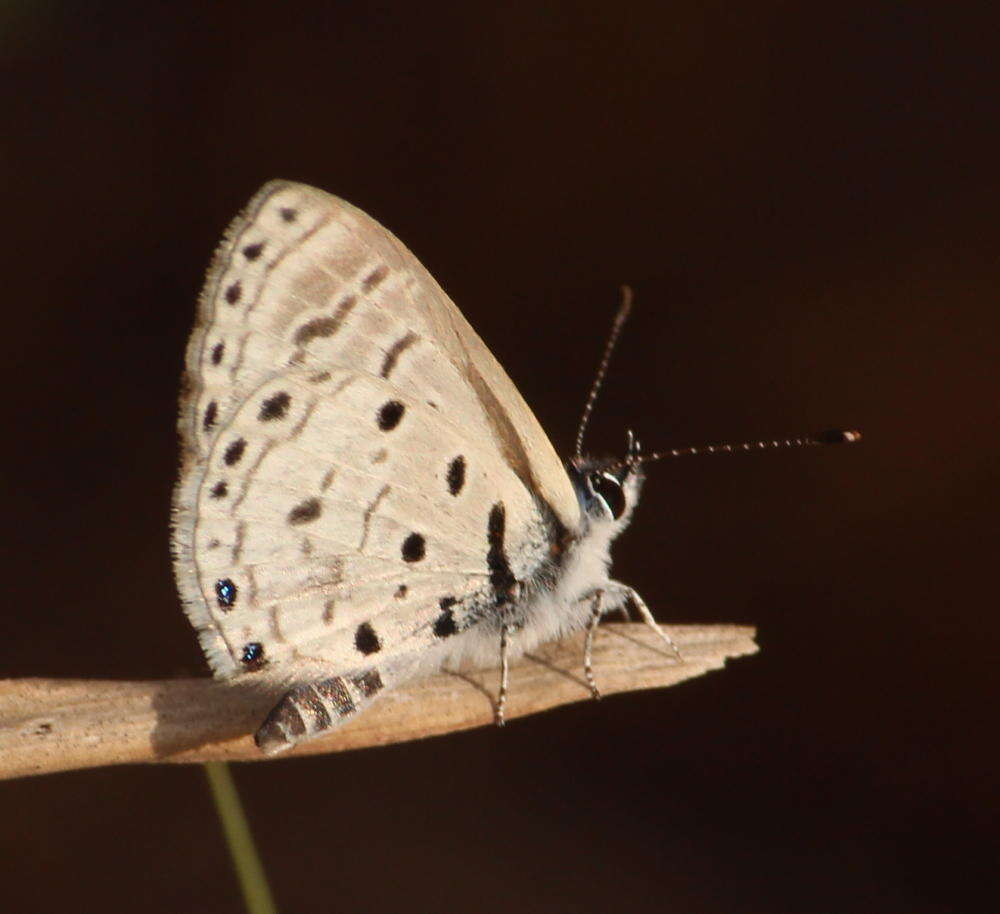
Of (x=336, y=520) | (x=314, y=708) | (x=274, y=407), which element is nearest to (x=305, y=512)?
(x=336, y=520)

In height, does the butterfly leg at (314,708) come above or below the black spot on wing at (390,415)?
below

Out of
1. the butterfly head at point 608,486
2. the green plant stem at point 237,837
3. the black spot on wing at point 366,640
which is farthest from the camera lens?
the butterfly head at point 608,486

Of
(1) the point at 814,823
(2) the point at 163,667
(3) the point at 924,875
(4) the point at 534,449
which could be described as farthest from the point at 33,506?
(3) the point at 924,875

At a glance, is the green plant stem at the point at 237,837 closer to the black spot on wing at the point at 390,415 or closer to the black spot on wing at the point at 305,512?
the black spot on wing at the point at 305,512

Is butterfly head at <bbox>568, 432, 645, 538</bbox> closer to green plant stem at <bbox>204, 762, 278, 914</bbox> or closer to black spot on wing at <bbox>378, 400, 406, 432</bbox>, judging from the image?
black spot on wing at <bbox>378, 400, 406, 432</bbox>

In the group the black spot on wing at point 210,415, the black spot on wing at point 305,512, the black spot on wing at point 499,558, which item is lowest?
the black spot on wing at point 499,558

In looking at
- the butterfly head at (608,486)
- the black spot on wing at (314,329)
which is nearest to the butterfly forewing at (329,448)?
the black spot on wing at (314,329)

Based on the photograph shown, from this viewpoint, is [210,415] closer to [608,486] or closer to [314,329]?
[314,329]

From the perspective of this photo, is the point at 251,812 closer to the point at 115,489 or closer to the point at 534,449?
the point at 115,489
